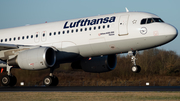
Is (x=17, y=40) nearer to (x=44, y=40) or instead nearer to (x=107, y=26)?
(x=44, y=40)

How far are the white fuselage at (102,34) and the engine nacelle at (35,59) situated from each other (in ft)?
4.30

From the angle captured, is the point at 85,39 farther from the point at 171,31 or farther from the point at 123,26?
the point at 171,31

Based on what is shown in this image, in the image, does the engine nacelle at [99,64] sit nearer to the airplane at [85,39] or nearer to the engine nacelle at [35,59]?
the airplane at [85,39]

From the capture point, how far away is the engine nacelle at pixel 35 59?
23.2 meters

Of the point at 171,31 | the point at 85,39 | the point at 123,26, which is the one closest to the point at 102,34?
the point at 85,39

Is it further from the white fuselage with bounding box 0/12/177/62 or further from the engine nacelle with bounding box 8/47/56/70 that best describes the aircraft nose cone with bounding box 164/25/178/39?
the engine nacelle with bounding box 8/47/56/70

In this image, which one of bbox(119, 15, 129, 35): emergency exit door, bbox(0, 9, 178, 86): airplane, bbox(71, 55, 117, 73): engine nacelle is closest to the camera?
bbox(0, 9, 178, 86): airplane

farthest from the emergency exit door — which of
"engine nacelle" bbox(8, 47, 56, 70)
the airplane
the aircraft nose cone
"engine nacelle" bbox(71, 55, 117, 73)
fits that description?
"engine nacelle" bbox(71, 55, 117, 73)

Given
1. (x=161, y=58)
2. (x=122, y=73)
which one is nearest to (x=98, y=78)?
(x=122, y=73)

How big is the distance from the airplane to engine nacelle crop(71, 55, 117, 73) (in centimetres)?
323

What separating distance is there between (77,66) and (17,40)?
22.0ft

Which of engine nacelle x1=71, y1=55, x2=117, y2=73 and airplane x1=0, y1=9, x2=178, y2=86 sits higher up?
airplane x1=0, y1=9, x2=178, y2=86

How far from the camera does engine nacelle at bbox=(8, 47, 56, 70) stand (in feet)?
76.1

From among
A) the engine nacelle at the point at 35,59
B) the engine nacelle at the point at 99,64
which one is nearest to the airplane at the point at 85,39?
the engine nacelle at the point at 35,59
